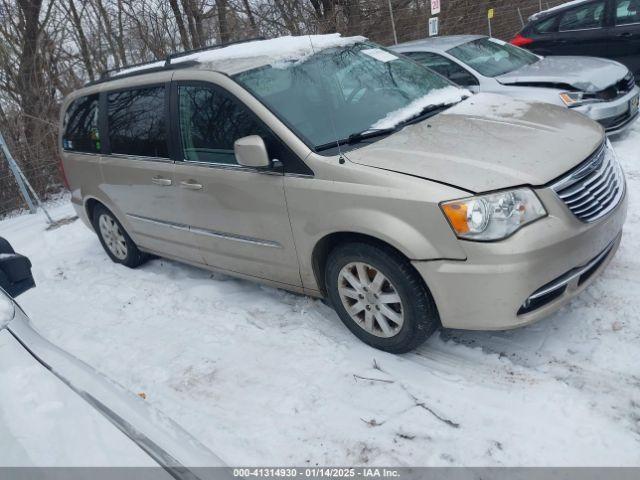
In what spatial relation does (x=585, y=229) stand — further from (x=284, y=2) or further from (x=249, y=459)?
(x=284, y=2)

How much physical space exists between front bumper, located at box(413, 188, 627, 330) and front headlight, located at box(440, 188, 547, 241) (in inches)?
1.8

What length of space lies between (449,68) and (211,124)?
13.8ft

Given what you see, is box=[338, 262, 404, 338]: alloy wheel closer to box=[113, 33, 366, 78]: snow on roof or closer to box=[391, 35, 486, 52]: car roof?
box=[113, 33, 366, 78]: snow on roof

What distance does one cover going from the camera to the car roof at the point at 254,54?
12.6ft

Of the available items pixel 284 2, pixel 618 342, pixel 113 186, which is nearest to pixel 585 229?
pixel 618 342

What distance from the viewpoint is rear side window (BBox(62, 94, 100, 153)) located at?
5.15m

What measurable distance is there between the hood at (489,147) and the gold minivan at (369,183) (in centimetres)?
1

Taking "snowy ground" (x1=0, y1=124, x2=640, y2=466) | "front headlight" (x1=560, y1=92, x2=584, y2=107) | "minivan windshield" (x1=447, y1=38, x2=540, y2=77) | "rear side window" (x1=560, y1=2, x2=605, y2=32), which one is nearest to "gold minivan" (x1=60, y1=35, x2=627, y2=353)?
"snowy ground" (x1=0, y1=124, x2=640, y2=466)

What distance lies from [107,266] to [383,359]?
3.61 m

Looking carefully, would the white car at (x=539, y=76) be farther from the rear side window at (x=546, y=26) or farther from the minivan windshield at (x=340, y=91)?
the minivan windshield at (x=340, y=91)

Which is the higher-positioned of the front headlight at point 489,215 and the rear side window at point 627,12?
the rear side window at point 627,12

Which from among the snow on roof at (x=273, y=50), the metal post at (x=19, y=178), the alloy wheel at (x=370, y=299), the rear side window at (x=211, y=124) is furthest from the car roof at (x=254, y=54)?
the metal post at (x=19, y=178)

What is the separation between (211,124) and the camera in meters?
3.85


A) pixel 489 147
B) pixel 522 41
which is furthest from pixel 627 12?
pixel 489 147
